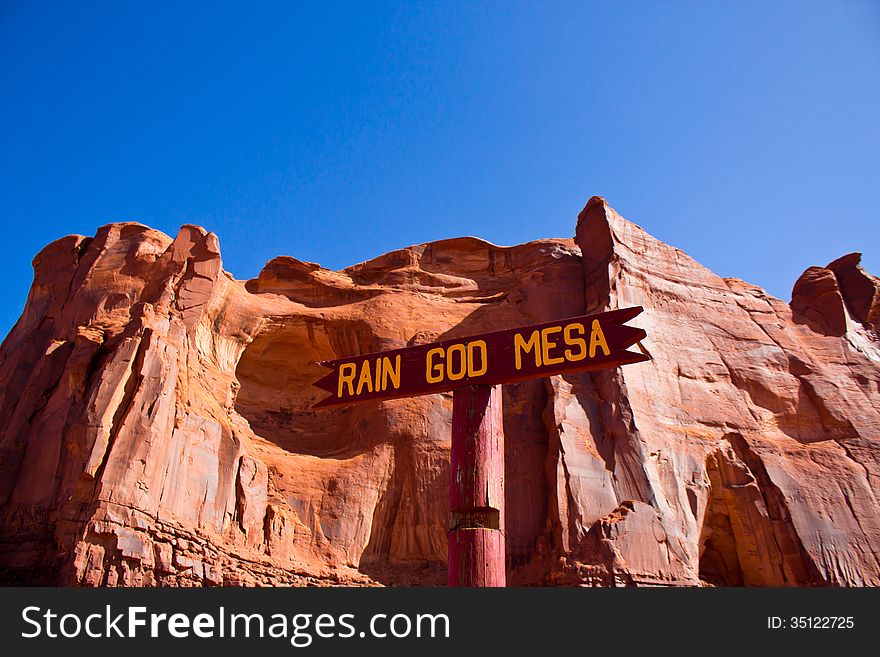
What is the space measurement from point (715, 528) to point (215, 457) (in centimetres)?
1480

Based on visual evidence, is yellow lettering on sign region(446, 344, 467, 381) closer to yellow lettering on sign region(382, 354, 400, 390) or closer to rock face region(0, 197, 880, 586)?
yellow lettering on sign region(382, 354, 400, 390)

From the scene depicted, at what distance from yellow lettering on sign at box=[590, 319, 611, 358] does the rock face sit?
39.9ft

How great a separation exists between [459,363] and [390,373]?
3.10 feet

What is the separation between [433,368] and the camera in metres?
10.3

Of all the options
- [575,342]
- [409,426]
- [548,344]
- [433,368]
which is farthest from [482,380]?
[409,426]

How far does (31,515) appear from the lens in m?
18.3

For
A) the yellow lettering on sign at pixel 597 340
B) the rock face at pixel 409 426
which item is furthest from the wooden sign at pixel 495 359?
the rock face at pixel 409 426

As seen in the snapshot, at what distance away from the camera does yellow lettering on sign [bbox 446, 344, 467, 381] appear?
10242 mm

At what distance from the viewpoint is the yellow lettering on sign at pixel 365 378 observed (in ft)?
35.0

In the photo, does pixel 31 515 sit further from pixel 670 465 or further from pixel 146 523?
pixel 670 465

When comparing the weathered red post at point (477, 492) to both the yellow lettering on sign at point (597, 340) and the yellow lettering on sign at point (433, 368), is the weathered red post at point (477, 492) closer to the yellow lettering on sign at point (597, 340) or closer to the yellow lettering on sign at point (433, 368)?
the yellow lettering on sign at point (433, 368)

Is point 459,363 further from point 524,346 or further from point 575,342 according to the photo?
point 575,342

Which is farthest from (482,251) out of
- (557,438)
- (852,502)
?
(852,502)

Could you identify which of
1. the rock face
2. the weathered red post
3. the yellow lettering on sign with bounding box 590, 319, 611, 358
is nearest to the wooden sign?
the yellow lettering on sign with bounding box 590, 319, 611, 358
